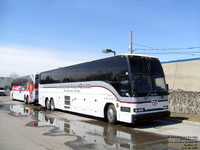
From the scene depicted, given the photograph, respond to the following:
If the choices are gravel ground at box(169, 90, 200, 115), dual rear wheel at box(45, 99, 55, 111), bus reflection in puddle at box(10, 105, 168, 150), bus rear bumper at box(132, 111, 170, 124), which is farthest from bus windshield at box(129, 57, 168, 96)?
dual rear wheel at box(45, 99, 55, 111)

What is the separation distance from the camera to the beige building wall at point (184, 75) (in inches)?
671

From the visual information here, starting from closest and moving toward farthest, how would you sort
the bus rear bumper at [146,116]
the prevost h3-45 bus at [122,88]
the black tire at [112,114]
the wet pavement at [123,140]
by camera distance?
the wet pavement at [123,140] → the bus rear bumper at [146,116] → the prevost h3-45 bus at [122,88] → the black tire at [112,114]

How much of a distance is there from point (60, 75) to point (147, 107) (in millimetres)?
9395

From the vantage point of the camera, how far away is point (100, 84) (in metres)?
12.0

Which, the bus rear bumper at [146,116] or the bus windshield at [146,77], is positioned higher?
the bus windshield at [146,77]

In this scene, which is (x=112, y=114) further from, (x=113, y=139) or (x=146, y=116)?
(x=113, y=139)

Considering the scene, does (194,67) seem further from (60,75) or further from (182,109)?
(60,75)

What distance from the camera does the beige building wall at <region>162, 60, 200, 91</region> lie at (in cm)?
1704

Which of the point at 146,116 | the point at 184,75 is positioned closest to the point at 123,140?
the point at 146,116

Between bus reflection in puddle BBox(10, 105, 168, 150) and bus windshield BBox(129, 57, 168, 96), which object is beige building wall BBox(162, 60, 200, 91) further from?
bus reflection in puddle BBox(10, 105, 168, 150)

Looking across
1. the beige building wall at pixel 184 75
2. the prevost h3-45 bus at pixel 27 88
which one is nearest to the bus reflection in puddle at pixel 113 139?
the beige building wall at pixel 184 75

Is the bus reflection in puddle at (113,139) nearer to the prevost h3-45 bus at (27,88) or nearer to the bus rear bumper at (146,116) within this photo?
the bus rear bumper at (146,116)

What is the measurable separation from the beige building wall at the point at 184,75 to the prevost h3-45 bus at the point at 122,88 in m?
7.59

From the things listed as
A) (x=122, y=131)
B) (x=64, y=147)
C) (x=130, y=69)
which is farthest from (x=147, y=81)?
(x=64, y=147)
